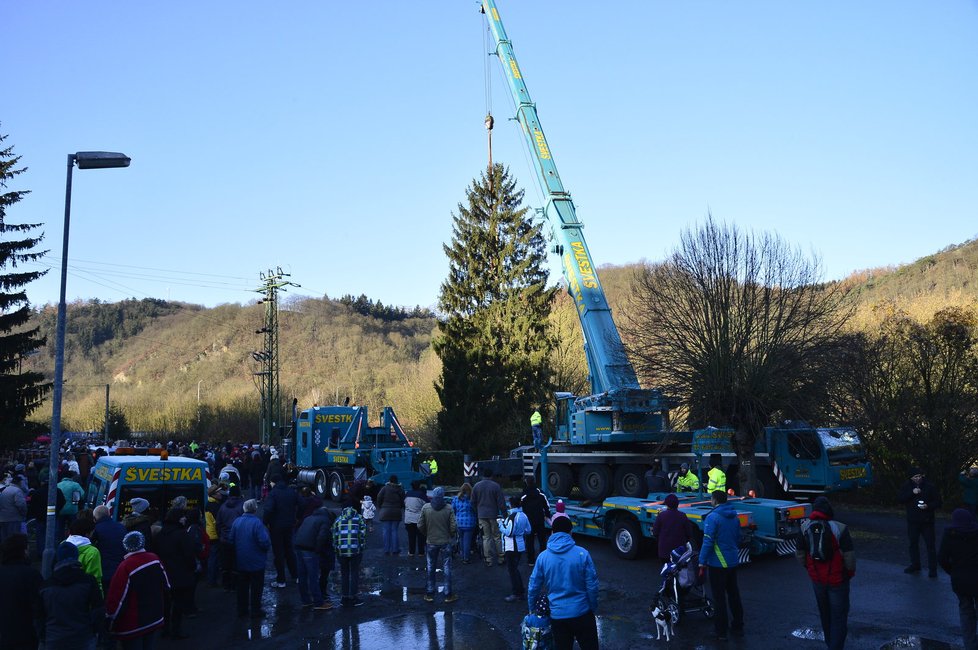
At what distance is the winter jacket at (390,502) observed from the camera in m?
13.9

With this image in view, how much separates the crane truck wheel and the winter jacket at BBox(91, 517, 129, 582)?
16025 mm

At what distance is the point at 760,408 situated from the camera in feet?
61.6

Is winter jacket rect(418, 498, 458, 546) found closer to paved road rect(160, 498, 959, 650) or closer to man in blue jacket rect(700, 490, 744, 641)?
paved road rect(160, 498, 959, 650)

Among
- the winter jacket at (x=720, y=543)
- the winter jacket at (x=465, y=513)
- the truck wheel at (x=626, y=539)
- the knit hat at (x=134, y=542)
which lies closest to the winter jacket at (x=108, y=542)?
the knit hat at (x=134, y=542)

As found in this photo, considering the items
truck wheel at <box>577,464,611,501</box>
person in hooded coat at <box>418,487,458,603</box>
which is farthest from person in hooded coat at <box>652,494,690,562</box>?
truck wheel at <box>577,464,611,501</box>

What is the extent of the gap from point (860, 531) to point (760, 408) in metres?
3.73

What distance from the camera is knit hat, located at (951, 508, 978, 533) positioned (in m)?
7.04

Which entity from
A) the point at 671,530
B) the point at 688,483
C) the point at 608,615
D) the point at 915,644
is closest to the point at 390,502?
the point at 608,615

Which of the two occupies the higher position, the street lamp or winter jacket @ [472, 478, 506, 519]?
the street lamp

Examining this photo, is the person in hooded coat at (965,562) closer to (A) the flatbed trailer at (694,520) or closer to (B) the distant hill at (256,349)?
(A) the flatbed trailer at (694,520)

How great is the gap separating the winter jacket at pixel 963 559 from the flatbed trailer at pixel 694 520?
13.8ft

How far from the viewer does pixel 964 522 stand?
23.3 ft

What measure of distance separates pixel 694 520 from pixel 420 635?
514 centimetres

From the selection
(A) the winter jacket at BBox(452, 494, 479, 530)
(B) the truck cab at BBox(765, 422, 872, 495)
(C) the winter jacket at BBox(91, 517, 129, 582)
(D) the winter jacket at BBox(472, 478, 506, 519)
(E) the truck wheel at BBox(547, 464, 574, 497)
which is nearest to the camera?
(C) the winter jacket at BBox(91, 517, 129, 582)
